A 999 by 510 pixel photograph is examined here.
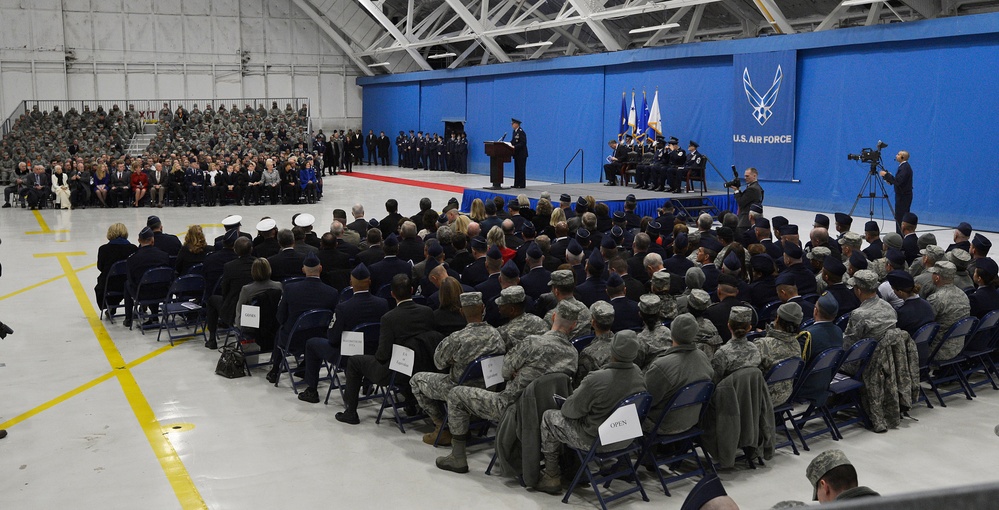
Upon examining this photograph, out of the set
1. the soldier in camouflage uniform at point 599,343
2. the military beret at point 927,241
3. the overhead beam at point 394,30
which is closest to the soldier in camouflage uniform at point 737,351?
the soldier in camouflage uniform at point 599,343

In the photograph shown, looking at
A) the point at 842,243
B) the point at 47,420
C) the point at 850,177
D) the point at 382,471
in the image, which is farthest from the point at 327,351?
the point at 850,177

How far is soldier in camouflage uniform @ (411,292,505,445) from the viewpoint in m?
5.96

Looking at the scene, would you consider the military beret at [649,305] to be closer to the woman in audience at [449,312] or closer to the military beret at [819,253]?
the woman in audience at [449,312]

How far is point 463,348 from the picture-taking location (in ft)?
19.6

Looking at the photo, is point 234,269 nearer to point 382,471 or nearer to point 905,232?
point 382,471

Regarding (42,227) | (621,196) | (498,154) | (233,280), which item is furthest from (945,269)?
(42,227)

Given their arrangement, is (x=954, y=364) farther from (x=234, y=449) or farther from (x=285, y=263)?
(x=285, y=263)

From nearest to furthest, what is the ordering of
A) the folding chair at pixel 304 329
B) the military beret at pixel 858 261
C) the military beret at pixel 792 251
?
the folding chair at pixel 304 329, the military beret at pixel 792 251, the military beret at pixel 858 261

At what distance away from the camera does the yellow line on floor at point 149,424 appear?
555 cm

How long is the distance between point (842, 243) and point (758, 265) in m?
1.59

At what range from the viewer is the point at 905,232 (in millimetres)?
10609

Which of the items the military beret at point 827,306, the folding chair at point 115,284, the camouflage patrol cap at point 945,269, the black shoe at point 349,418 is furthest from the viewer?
the folding chair at point 115,284

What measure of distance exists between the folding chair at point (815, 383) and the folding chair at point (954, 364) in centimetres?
140

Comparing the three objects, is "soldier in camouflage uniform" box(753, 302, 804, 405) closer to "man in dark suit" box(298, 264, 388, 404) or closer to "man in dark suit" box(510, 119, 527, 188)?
"man in dark suit" box(298, 264, 388, 404)
